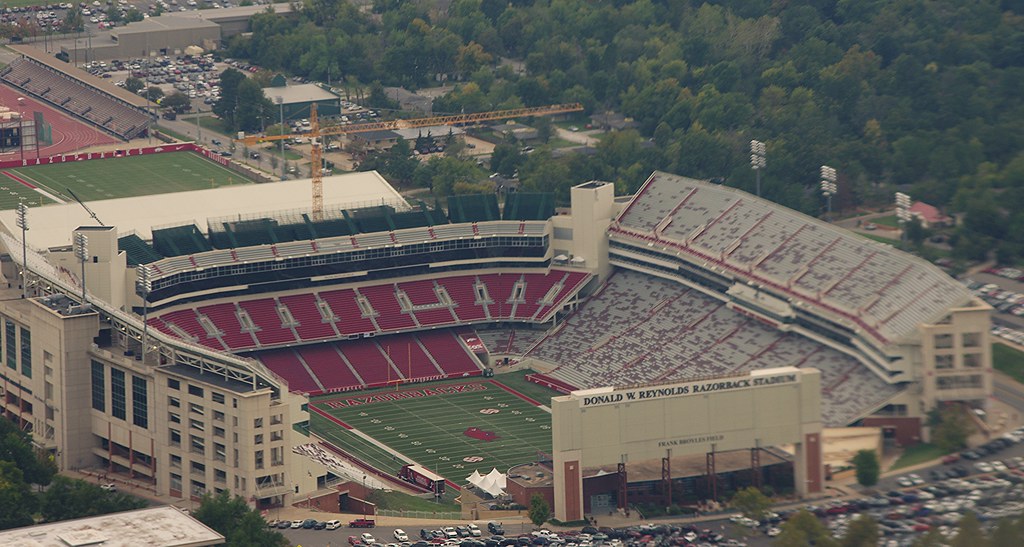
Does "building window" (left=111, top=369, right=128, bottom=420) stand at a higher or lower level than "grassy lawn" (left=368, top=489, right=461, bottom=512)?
higher

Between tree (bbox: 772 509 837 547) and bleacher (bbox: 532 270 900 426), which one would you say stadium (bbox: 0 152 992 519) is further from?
tree (bbox: 772 509 837 547)

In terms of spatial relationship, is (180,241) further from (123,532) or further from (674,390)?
(123,532)

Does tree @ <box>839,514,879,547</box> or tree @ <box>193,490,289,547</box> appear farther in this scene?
tree @ <box>193,490,289,547</box>

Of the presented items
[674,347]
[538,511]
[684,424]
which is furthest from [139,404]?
[674,347]

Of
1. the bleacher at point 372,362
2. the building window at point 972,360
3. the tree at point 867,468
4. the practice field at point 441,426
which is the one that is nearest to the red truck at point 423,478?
the practice field at point 441,426

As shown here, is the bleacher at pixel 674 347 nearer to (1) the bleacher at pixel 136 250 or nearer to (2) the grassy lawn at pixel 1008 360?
(2) the grassy lawn at pixel 1008 360

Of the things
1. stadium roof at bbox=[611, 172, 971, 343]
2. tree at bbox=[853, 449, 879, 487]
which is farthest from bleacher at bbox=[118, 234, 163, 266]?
tree at bbox=[853, 449, 879, 487]
